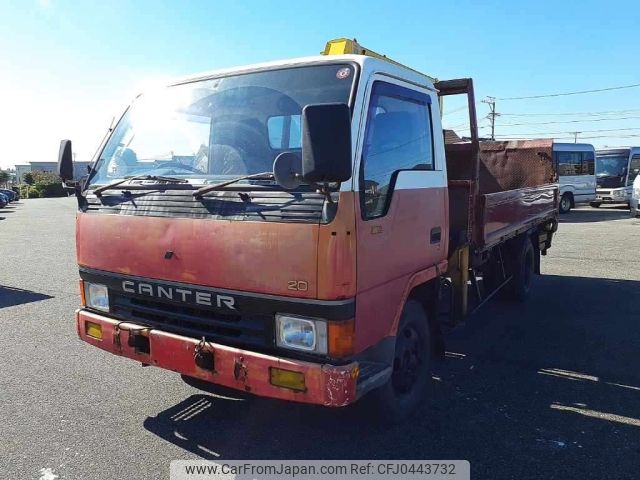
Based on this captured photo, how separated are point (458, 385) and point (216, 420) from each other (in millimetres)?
2000

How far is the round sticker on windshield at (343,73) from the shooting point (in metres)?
3.15

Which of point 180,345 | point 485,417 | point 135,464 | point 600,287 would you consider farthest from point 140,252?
point 600,287

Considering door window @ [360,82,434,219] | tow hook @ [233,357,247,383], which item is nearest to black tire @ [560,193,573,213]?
door window @ [360,82,434,219]

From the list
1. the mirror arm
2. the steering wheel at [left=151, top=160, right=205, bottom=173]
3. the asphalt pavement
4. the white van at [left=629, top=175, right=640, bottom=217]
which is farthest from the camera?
the white van at [left=629, top=175, right=640, bottom=217]

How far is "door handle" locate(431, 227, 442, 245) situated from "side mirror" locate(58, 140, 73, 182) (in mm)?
2718

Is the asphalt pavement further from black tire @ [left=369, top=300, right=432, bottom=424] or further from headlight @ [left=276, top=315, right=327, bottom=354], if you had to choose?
headlight @ [left=276, top=315, right=327, bottom=354]

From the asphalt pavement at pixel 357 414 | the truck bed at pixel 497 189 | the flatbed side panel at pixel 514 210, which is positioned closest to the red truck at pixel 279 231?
the asphalt pavement at pixel 357 414

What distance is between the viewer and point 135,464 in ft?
10.5

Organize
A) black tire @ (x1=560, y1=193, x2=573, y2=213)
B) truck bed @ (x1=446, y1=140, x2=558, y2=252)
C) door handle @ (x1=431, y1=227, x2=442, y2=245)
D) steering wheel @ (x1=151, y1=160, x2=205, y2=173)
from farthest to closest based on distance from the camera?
black tire @ (x1=560, y1=193, x2=573, y2=213)
truck bed @ (x1=446, y1=140, x2=558, y2=252)
door handle @ (x1=431, y1=227, x2=442, y2=245)
steering wheel @ (x1=151, y1=160, x2=205, y2=173)

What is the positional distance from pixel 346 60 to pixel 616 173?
25609mm

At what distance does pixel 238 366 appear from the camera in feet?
9.82

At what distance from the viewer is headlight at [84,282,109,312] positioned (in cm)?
370

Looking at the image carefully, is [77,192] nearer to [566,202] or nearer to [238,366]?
[238,366]

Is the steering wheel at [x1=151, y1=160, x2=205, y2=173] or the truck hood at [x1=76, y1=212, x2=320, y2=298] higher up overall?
the steering wheel at [x1=151, y1=160, x2=205, y2=173]
